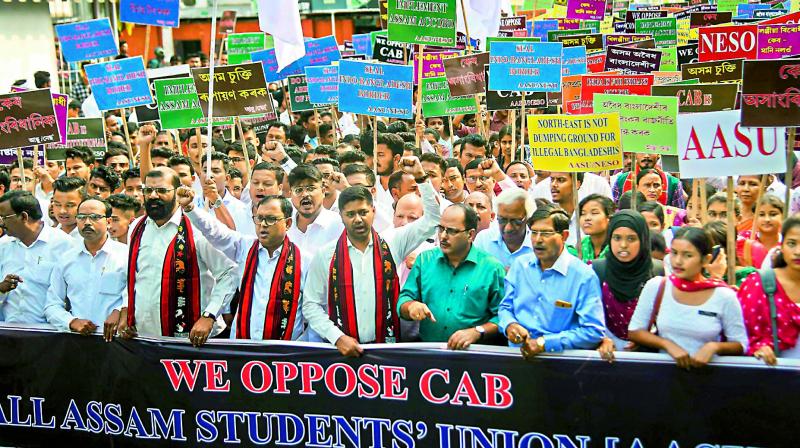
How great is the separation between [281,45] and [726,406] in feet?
27.6

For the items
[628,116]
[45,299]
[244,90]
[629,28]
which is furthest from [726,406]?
[629,28]

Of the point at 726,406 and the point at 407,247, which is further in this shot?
the point at 407,247

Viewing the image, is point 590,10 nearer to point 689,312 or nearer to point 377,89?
point 377,89

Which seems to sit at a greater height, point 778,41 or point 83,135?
point 778,41

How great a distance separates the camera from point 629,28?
18.1 m

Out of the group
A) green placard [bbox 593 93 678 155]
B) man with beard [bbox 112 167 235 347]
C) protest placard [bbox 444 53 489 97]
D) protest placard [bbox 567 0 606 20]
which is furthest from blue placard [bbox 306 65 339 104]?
protest placard [bbox 567 0 606 20]

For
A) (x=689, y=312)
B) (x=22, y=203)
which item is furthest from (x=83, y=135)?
(x=689, y=312)

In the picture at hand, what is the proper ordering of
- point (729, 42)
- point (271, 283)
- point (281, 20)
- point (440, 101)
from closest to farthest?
1. point (271, 283)
2. point (281, 20)
3. point (440, 101)
4. point (729, 42)

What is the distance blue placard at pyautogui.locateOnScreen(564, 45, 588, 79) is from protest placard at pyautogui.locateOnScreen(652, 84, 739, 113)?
324 centimetres

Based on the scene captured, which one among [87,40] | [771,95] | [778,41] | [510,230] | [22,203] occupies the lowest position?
[510,230]

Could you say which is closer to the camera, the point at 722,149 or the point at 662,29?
the point at 722,149

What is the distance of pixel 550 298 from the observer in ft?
18.4

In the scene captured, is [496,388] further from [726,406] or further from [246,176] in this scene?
[246,176]

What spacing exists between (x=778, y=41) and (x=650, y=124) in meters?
4.86
